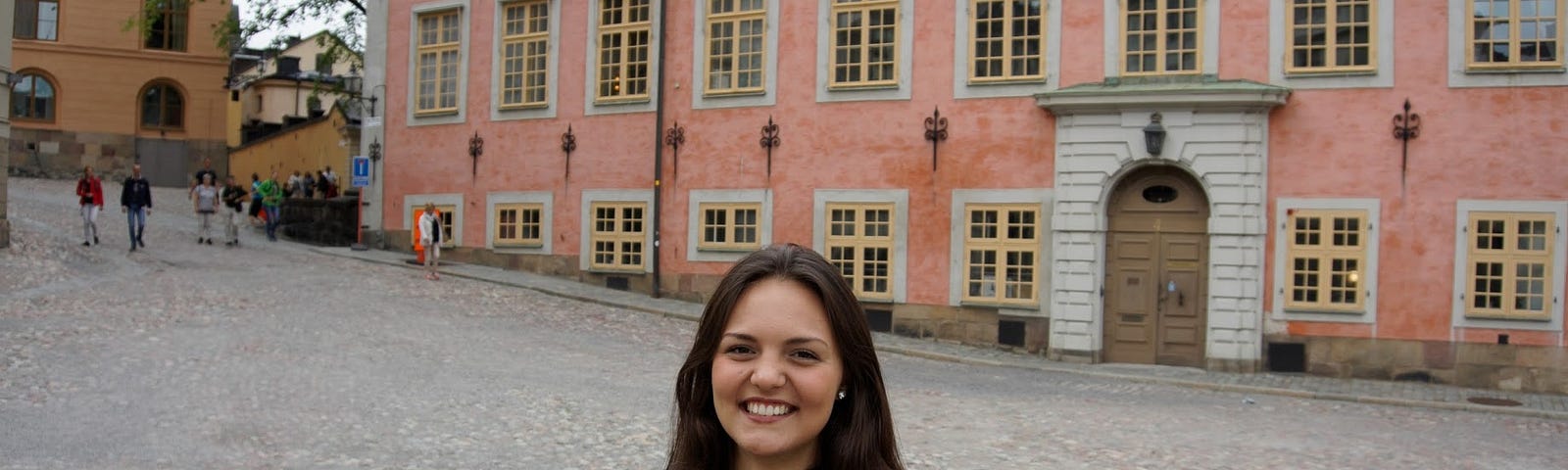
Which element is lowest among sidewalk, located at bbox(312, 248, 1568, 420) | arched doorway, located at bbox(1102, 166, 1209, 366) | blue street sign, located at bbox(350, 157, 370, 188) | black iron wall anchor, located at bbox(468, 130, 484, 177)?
sidewalk, located at bbox(312, 248, 1568, 420)

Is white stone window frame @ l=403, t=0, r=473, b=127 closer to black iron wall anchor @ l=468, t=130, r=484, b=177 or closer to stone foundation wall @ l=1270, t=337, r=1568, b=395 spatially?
black iron wall anchor @ l=468, t=130, r=484, b=177

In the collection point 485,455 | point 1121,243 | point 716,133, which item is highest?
point 716,133

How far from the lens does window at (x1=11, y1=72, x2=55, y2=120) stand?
4462cm

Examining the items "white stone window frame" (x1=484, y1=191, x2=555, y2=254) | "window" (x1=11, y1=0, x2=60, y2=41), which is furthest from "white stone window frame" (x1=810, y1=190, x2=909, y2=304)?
"window" (x1=11, y1=0, x2=60, y2=41)

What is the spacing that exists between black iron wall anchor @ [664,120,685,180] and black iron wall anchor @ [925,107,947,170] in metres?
4.18

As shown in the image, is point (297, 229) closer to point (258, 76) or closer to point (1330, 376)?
point (1330, 376)

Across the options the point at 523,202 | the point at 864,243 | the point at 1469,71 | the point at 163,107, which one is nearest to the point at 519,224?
the point at 523,202

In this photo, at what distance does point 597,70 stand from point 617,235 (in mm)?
2709

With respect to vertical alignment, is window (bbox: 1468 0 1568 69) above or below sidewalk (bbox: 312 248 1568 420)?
above

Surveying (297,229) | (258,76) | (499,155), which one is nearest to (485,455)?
(499,155)

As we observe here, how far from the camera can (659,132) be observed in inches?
904

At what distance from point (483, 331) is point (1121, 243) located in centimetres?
836

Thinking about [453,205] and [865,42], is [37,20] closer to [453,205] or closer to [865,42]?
[453,205]

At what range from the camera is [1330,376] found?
1838 cm
